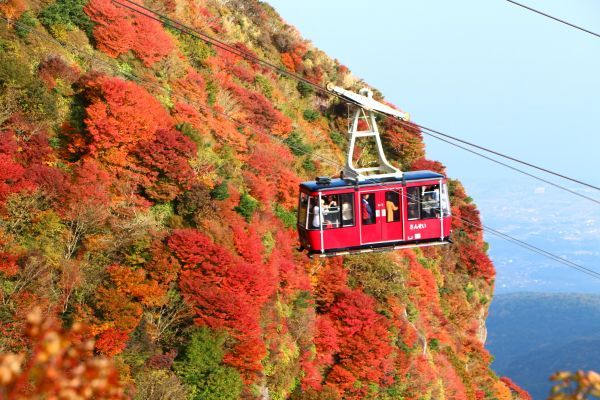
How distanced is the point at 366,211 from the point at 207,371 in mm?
7929

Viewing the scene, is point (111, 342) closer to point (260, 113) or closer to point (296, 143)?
point (260, 113)

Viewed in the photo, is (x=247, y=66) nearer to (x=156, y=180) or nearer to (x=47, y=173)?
(x=156, y=180)

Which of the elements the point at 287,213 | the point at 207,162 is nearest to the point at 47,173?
the point at 207,162

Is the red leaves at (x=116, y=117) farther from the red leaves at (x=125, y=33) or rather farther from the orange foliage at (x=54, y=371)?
the orange foliage at (x=54, y=371)

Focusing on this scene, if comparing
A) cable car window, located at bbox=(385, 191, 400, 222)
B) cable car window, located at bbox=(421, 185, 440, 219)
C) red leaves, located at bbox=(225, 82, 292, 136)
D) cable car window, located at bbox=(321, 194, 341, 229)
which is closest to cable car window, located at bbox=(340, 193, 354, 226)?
cable car window, located at bbox=(321, 194, 341, 229)

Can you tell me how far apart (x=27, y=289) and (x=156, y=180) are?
7.95 meters

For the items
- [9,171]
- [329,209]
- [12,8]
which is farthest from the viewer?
[12,8]

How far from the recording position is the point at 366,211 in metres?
23.0

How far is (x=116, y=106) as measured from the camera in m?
30.5

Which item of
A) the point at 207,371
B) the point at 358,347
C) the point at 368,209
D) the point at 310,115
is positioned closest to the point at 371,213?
the point at 368,209

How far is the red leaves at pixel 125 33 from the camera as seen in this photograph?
36.0 meters

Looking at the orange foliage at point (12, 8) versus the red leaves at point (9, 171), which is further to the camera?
the orange foliage at point (12, 8)

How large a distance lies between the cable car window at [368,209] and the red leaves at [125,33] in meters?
17.8

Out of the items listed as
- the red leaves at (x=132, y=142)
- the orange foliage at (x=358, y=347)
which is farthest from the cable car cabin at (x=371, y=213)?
the orange foliage at (x=358, y=347)
